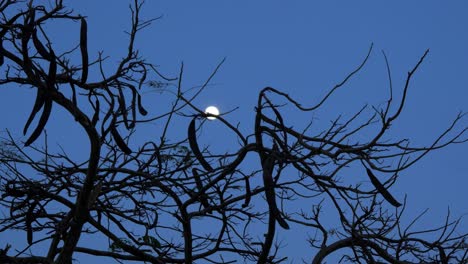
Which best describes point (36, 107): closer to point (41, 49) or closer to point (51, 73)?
point (51, 73)

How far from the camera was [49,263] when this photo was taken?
13.9 feet

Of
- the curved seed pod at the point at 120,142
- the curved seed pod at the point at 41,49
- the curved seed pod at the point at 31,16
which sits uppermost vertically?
the curved seed pod at the point at 31,16

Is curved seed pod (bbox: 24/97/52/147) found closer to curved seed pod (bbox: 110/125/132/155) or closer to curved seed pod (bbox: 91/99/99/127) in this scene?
curved seed pod (bbox: 91/99/99/127)

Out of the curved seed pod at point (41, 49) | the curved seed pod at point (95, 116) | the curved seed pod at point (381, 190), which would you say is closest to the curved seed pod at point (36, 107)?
the curved seed pod at point (41, 49)

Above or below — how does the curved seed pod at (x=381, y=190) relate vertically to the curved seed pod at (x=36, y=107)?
below

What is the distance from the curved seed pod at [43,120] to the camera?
3191 millimetres

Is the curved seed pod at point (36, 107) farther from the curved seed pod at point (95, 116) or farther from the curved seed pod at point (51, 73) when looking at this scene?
the curved seed pod at point (95, 116)

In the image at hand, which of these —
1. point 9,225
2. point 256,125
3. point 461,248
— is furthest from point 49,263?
point 461,248

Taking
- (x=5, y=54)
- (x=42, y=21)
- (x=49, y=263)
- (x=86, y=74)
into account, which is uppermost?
(x=42, y=21)

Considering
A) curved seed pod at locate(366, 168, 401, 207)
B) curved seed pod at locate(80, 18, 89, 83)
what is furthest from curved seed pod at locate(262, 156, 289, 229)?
curved seed pod at locate(80, 18, 89, 83)

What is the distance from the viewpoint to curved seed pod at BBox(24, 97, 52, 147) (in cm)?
319

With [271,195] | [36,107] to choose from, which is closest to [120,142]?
[36,107]

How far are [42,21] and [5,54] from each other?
1.16ft

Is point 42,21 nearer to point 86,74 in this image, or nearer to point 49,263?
point 86,74
